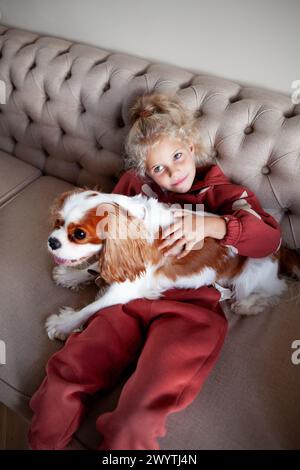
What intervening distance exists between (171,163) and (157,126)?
154 millimetres

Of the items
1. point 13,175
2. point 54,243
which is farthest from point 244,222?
point 13,175

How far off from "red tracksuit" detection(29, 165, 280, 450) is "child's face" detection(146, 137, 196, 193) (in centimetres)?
10

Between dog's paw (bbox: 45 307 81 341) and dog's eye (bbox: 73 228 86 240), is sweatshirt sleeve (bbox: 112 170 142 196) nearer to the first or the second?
dog's eye (bbox: 73 228 86 240)

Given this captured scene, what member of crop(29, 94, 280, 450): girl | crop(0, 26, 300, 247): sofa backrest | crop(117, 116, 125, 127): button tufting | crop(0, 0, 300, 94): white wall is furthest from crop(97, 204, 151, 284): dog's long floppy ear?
crop(0, 0, 300, 94): white wall

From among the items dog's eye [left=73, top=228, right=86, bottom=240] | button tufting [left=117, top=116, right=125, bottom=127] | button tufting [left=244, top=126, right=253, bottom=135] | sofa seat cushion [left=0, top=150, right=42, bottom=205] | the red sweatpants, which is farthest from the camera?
sofa seat cushion [left=0, top=150, right=42, bottom=205]

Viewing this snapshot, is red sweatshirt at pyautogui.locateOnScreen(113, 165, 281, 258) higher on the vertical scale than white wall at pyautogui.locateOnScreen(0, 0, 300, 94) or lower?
lower

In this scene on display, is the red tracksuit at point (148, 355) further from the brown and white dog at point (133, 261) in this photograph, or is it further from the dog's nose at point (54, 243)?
the dog's nose at point (54, 243)

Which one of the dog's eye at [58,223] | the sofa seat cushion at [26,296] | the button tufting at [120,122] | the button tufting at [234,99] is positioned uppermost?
the button tufting at [234,99]

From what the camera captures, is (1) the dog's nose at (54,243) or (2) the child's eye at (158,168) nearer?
(1) the dog's nose at (54,243)

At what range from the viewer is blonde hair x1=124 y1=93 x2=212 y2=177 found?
134cm

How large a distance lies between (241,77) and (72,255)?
1163 mm

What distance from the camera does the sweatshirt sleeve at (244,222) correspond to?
1229 mm

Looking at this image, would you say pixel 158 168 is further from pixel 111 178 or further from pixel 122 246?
A: pixel 111 178

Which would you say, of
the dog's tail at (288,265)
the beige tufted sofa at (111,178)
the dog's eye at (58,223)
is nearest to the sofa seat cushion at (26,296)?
the beige tufted sofa at (111,178)
